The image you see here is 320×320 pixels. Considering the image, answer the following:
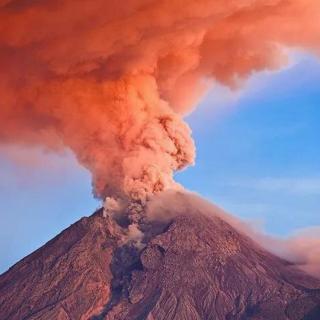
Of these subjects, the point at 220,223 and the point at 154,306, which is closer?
the point at 154,306

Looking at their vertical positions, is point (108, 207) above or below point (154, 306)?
above

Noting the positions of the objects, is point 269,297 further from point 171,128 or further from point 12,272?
point 12,272

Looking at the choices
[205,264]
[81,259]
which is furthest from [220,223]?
[81,259]

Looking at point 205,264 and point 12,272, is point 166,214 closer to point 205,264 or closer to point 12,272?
point 205,264

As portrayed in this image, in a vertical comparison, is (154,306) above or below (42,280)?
below

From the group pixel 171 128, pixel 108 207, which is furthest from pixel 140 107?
pixel 108 207

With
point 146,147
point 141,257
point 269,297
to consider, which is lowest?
point 269,297
